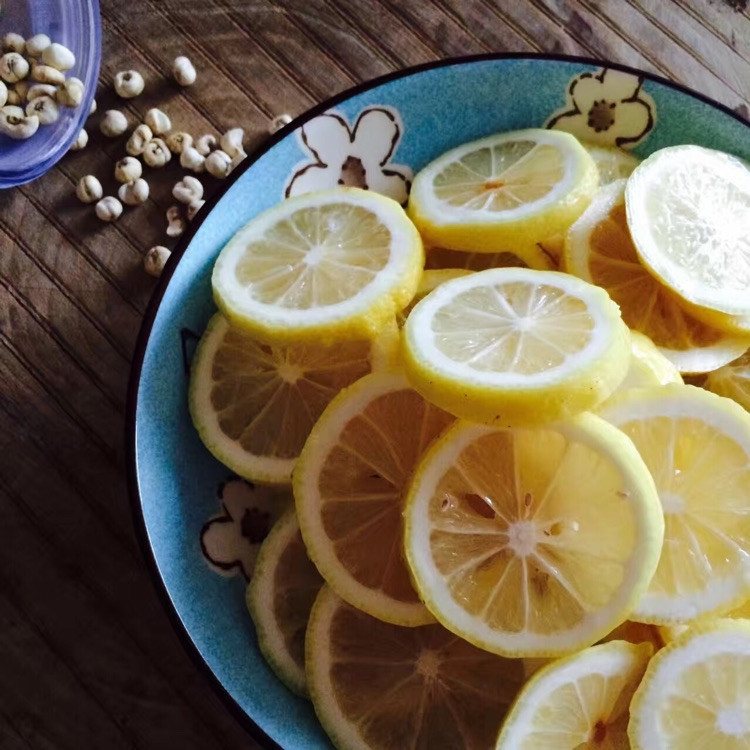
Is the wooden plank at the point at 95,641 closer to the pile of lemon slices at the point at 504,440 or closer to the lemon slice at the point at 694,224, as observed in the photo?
the pile of lemon slices at the point at 504,440

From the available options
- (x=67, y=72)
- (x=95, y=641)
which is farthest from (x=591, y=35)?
(x=95, y=641)

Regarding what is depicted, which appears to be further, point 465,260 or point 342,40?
point 342,40

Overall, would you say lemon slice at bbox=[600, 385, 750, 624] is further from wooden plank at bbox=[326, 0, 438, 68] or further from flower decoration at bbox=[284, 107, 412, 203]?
wooden plank at bbox=[326, 0, 438, 68]

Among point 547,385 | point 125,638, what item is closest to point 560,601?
point 547,385

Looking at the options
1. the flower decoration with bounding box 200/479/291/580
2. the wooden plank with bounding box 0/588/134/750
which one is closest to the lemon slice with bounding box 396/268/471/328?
the flower decoration with bounding box 200/479/291/580

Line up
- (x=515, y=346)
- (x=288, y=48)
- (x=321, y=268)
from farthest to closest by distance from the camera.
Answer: (x=288, y=48) → (x=321, y=268) → (x=515, y=346)

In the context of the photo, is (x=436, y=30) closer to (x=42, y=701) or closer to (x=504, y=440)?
(x=504, y=440)

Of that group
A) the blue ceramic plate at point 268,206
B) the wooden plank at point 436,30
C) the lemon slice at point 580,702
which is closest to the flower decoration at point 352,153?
the blue ceramic plate at point 268,206

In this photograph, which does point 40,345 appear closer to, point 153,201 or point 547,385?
point 153,201
